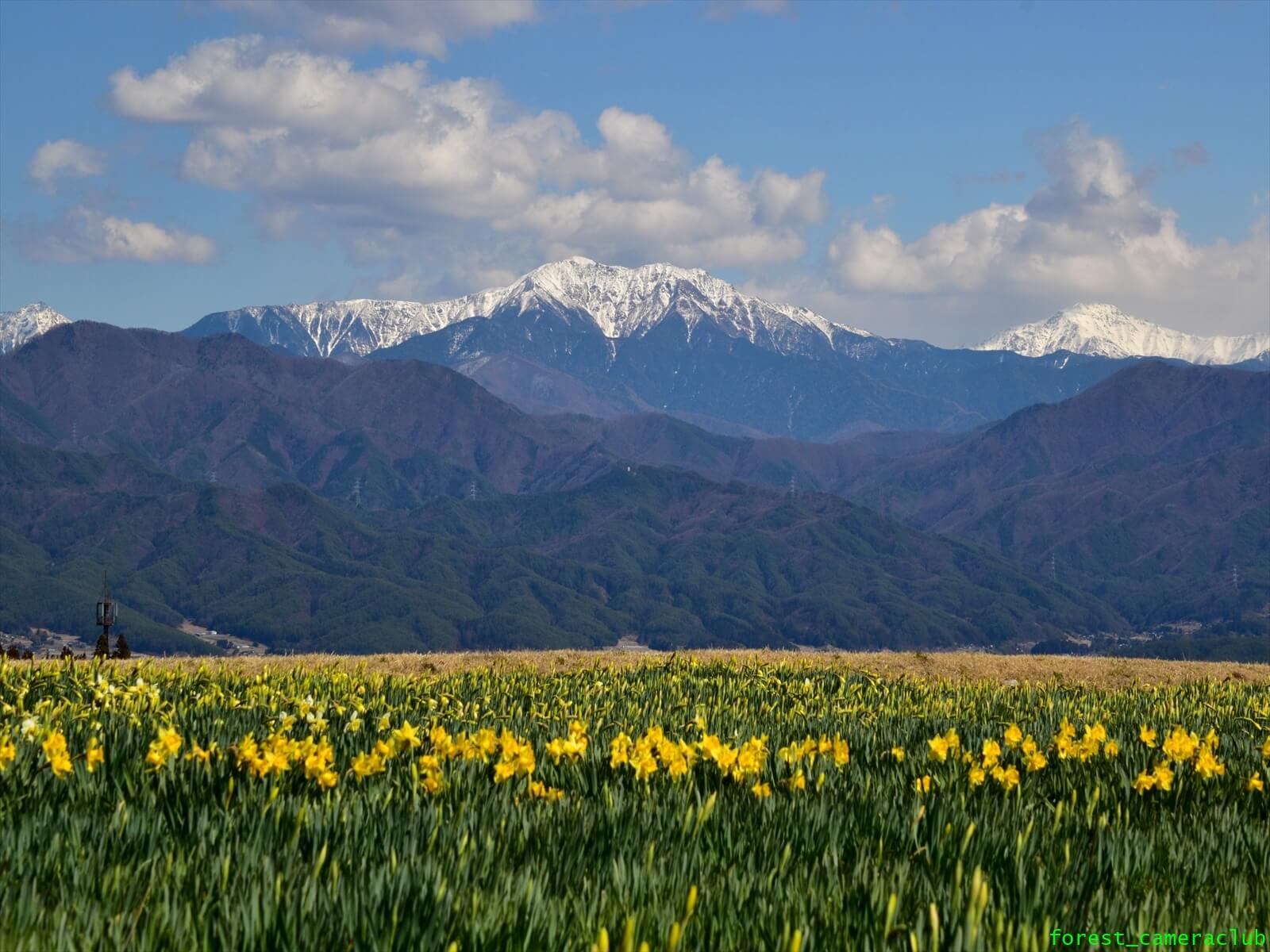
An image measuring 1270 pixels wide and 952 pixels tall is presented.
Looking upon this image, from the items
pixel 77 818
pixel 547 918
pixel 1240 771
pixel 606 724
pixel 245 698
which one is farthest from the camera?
pixel 245 698

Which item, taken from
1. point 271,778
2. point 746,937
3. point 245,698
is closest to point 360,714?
point 245,698

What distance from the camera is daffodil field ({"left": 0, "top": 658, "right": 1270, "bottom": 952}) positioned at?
5551 millimetres

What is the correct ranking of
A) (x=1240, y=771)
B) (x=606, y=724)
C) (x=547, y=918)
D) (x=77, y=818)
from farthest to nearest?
(x=606, y=724) → (x=1240, y=771) → (x=77, y=818) → (x=547, y=918)

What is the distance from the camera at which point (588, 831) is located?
290 inches

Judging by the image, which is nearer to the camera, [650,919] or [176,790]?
[650,919]

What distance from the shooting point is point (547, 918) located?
18.4 ft

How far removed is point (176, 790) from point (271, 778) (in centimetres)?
59

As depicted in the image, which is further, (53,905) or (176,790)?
(176,790)

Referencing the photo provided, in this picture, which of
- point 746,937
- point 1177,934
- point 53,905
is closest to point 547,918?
point 746,937

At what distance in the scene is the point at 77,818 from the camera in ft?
23.5

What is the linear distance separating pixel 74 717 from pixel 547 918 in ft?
22.1

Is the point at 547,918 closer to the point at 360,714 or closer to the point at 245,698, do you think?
the point at 360,714

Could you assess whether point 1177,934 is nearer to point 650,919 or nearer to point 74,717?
point 650,919

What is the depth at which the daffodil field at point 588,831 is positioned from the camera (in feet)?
18.2
